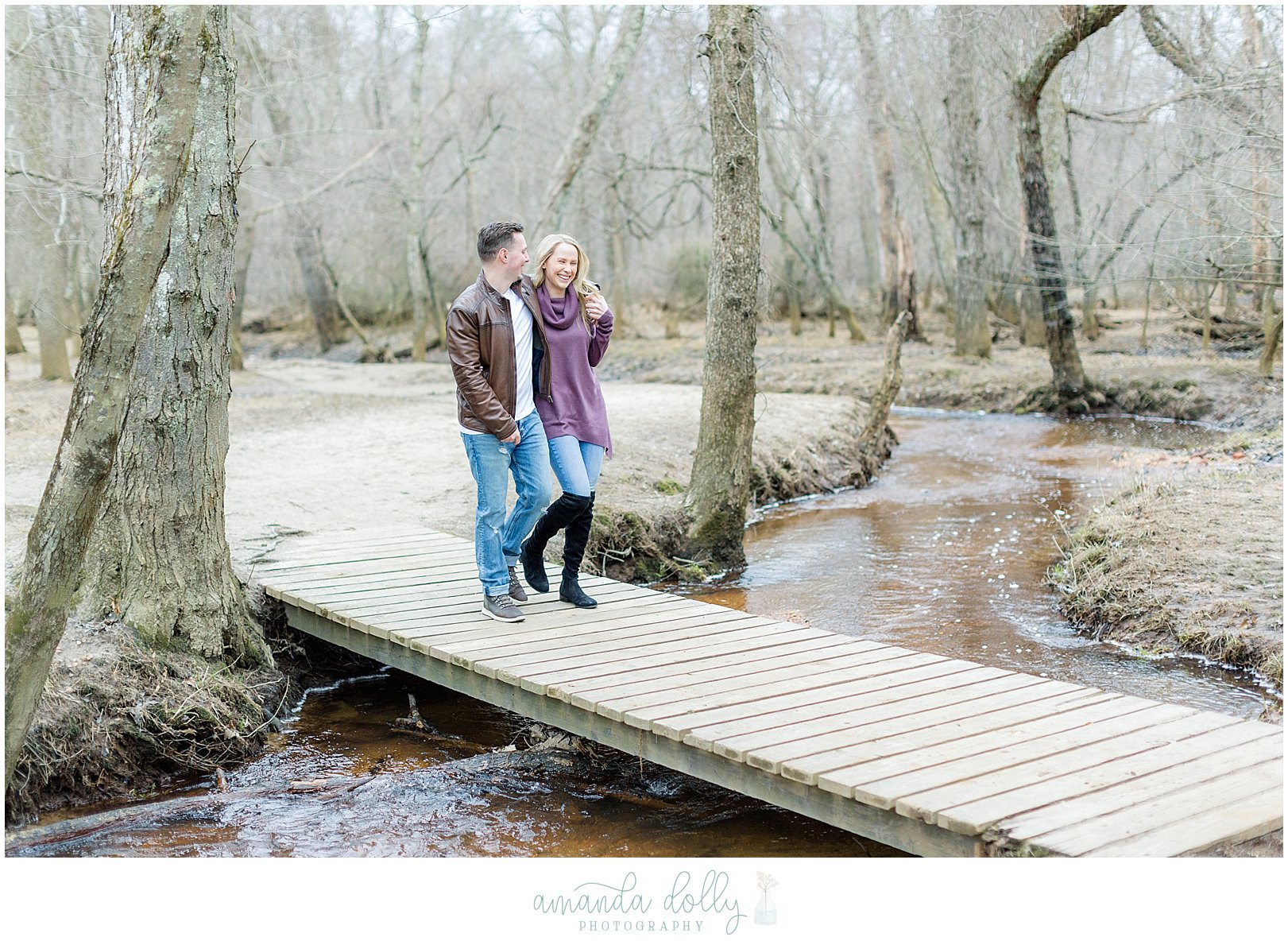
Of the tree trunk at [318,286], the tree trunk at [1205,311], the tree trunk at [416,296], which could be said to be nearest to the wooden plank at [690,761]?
the tree trunk at [1205,311]

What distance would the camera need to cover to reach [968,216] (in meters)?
23.0

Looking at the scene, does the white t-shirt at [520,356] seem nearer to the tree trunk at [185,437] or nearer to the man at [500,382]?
the man at [500,382]

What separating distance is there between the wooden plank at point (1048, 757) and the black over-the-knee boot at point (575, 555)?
106 inches

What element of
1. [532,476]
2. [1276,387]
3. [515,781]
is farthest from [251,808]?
[1276,387]

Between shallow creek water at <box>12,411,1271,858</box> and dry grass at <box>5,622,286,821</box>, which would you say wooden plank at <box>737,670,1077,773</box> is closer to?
shallow creek water at <box>12,411,1271,858</box>

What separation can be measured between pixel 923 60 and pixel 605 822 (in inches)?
831

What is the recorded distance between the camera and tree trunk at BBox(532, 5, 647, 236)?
18.6m

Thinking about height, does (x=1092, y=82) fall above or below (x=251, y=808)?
above

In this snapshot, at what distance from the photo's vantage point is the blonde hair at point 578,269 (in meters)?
6.05

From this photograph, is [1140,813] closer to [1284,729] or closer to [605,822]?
[1284,729]

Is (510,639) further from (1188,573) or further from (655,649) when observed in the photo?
(1188,573)

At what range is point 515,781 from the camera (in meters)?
5.75

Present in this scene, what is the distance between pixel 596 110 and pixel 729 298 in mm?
10632
